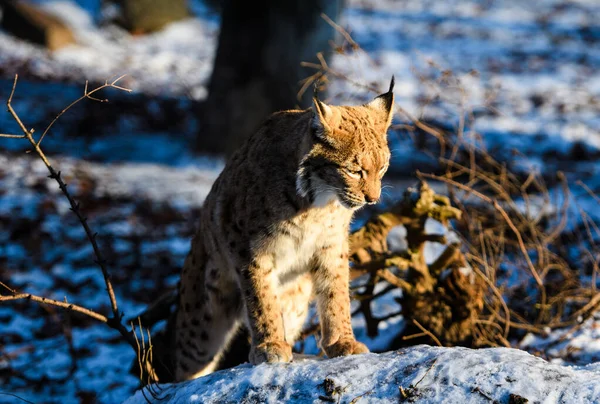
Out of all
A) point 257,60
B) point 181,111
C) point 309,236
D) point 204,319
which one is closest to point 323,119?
point 309,236

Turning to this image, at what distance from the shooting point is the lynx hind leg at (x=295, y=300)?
349 centimetres

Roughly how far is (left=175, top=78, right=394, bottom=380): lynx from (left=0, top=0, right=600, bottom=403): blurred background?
105 centimetres

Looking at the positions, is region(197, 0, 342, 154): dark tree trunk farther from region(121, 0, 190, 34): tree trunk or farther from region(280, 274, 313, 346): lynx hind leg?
region(121, 0, 190, 34): tree trunk

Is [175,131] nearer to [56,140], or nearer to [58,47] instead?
[56,140]

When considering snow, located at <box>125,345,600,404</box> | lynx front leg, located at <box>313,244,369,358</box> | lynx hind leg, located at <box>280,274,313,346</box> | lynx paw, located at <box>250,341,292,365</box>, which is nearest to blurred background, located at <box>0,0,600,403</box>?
lynx hind leg, located at <box>280,274,313,346</box>

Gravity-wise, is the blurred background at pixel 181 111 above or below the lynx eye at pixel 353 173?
above

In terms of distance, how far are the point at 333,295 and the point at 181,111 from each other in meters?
7.14

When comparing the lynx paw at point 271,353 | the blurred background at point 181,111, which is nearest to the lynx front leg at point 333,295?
the lynx paw at point 271,353

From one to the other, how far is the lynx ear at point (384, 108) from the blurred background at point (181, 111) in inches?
39.0

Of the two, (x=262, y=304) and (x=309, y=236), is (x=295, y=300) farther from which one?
(x=309, y=236)

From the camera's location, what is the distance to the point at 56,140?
333 inches

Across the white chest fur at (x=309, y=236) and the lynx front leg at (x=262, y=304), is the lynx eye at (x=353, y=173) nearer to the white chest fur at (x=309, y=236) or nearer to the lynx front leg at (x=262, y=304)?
the white chest fur at (x=309, y=236)

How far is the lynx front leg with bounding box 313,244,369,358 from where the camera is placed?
10.6ft

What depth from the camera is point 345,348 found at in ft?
10.2
